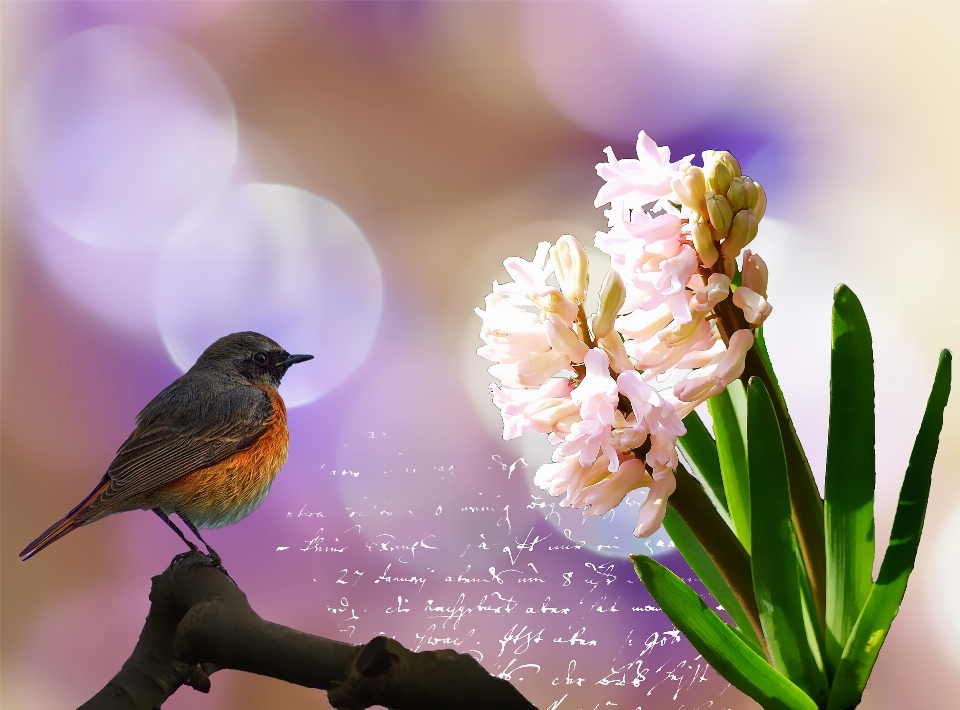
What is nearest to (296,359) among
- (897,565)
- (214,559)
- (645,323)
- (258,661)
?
(214,559)

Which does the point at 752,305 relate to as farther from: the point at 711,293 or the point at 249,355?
the point at 249,355

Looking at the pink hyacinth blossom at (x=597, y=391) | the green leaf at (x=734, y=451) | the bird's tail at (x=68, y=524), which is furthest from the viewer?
the bird's tail at (x=68, y=524)

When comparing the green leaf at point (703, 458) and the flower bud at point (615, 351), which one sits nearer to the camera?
the flower bud at point (615, 351)

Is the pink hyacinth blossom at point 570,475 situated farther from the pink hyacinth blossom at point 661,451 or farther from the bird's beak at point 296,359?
the bird's beak at point 296,359

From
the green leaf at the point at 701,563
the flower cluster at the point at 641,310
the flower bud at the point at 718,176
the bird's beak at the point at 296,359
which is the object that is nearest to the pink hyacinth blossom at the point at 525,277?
the flower cluster at the point at 641,310

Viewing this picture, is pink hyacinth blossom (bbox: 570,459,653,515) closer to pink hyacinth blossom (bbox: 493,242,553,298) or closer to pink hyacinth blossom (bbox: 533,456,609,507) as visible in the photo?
pink hyacinth blossom (bbox: 533,456,609,507)

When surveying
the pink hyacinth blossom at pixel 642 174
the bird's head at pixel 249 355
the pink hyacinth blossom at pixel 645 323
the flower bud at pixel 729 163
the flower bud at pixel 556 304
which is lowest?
the pink hyacinth blossom at pixel 645 323

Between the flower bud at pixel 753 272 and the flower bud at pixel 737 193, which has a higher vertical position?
the flower bud at pixel 737 193
